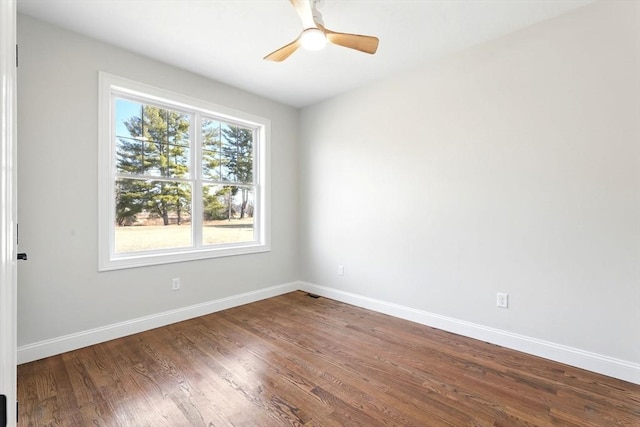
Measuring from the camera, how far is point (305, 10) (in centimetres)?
190

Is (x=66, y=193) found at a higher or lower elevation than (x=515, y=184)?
lower

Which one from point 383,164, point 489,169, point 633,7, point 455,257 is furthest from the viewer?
point 383,164

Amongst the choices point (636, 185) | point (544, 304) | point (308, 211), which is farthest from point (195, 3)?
point (544, 304)

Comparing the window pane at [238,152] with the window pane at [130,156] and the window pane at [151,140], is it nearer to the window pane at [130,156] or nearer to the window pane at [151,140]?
the window pane at [151,140]

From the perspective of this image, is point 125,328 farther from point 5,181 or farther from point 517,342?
point 517,342

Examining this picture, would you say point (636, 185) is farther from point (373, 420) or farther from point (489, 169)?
point (373, 420)

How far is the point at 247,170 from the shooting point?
4.04 meters

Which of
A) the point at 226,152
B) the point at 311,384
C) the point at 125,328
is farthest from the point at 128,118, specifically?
the point at 311,384

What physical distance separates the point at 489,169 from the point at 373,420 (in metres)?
2.22

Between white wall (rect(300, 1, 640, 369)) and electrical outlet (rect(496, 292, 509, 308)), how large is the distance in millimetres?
39

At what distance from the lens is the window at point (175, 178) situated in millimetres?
2861

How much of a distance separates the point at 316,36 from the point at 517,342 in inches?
114

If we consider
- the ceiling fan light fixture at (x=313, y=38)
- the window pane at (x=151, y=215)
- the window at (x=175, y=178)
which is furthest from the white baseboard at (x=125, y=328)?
the ceiling fan light fixture at (x=313, y=38)

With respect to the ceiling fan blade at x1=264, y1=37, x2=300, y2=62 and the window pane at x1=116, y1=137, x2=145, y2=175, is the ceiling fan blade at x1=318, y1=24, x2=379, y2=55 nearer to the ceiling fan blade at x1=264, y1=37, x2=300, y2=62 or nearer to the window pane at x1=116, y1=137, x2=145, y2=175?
the ceiling fan blade at x1=264, y1=37, x2=300, y2=62
